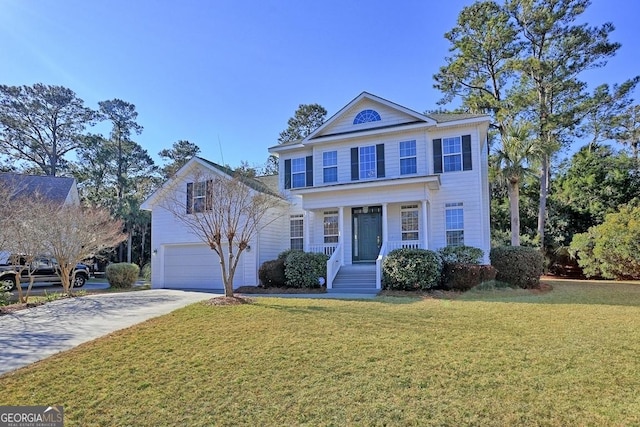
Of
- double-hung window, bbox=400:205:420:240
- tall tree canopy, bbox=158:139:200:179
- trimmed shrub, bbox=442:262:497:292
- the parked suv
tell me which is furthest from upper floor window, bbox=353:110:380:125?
tall tree canopy, bbox=158:139:200:179

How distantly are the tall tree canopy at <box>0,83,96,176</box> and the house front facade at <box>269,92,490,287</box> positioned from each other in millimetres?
34173

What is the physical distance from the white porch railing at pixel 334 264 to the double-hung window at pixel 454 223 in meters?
4.35

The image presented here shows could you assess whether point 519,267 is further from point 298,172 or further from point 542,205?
point 542,205

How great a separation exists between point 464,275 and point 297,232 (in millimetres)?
7885

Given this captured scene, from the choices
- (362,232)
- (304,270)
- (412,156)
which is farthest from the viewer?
(362,232)

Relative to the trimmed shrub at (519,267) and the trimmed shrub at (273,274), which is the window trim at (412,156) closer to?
the trimmed shrub at (519,267)

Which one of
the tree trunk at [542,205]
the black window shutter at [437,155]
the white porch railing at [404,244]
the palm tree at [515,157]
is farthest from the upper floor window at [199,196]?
the tree trunk at [542,205]

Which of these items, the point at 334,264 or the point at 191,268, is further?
the point at 191,268

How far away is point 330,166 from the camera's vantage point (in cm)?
1805

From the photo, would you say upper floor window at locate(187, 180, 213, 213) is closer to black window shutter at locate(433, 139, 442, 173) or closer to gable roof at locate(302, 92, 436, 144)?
gable roof at locate(302, 92, 436, 144)

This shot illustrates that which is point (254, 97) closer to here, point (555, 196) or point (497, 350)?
point (497, 350)

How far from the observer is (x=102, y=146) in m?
41.2

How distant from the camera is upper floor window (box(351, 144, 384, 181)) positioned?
56.3 feet

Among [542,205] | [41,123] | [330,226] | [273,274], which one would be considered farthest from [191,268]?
[41,123]
